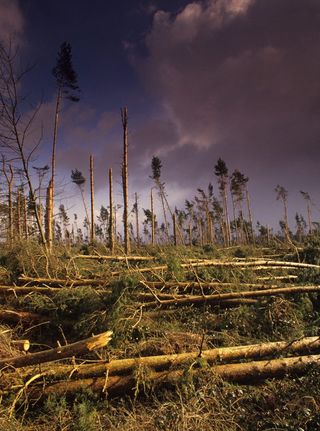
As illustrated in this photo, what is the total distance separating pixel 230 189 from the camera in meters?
50.3

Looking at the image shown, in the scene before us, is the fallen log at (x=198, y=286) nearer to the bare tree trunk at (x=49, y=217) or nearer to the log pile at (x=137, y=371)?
the log pile at (x=137, y=371)

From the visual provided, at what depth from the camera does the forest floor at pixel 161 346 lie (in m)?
4.70

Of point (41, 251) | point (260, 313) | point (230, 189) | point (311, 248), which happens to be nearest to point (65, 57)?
point (41, 251)

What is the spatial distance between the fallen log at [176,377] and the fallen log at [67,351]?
36.7 inches

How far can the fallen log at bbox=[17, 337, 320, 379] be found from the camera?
5.39 m

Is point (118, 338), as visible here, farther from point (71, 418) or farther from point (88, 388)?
point (71, 418)

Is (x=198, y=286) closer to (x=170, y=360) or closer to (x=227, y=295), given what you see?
(x=227, y=295)

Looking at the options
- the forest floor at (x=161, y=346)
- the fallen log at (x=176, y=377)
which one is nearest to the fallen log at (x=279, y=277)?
the forest floor at (x=161, y=346)

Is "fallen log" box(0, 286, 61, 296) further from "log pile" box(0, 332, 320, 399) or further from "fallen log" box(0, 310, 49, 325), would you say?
"log pile" box(0, 332, 320, 399)

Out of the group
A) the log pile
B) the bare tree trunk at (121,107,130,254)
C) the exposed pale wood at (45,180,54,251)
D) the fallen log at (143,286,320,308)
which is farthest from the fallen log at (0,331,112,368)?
the bare tree trunk at (121,107,130,254)

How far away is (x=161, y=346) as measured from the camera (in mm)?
6125

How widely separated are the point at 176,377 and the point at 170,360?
12.9 inches

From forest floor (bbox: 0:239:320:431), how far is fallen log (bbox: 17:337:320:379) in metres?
0.02

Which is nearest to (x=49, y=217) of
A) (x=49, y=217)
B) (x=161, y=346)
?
(x=49, y=217)
